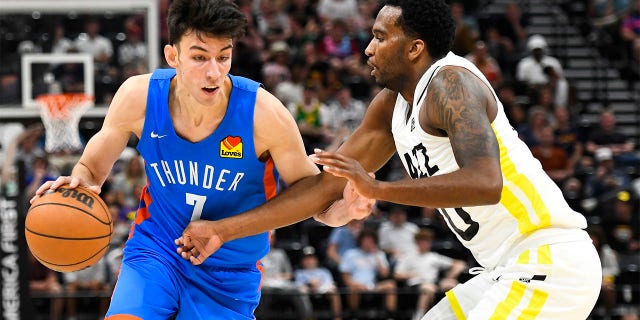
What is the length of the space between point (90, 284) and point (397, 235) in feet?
11.6

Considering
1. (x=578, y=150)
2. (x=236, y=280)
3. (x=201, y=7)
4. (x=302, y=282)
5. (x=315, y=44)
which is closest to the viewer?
(x=201, y=7)

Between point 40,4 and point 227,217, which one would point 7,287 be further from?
point 227,217

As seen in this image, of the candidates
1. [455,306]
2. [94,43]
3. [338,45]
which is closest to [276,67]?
[338,45]

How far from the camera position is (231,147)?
477 cm

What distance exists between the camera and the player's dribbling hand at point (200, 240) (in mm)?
4668

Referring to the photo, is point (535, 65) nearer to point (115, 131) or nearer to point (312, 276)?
point (312, 276)

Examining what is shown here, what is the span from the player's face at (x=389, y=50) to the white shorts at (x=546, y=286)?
0.98m

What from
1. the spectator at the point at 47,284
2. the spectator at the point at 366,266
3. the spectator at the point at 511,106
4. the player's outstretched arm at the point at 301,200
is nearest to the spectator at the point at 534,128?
the spectator at the point at 511,106

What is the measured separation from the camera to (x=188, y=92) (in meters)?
4.80

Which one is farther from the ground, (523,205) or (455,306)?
(523,205)

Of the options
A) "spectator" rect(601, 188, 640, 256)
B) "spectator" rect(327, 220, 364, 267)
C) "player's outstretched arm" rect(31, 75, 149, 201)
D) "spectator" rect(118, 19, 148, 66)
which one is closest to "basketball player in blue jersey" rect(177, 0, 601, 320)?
"player's outstretched arm" rect(31, 75, 149, 201)

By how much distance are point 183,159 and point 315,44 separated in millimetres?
10933

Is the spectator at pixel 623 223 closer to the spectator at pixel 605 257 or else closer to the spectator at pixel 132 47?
the spectator at pixel 605 257

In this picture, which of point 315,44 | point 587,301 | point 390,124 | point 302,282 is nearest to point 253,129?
point 390,124
